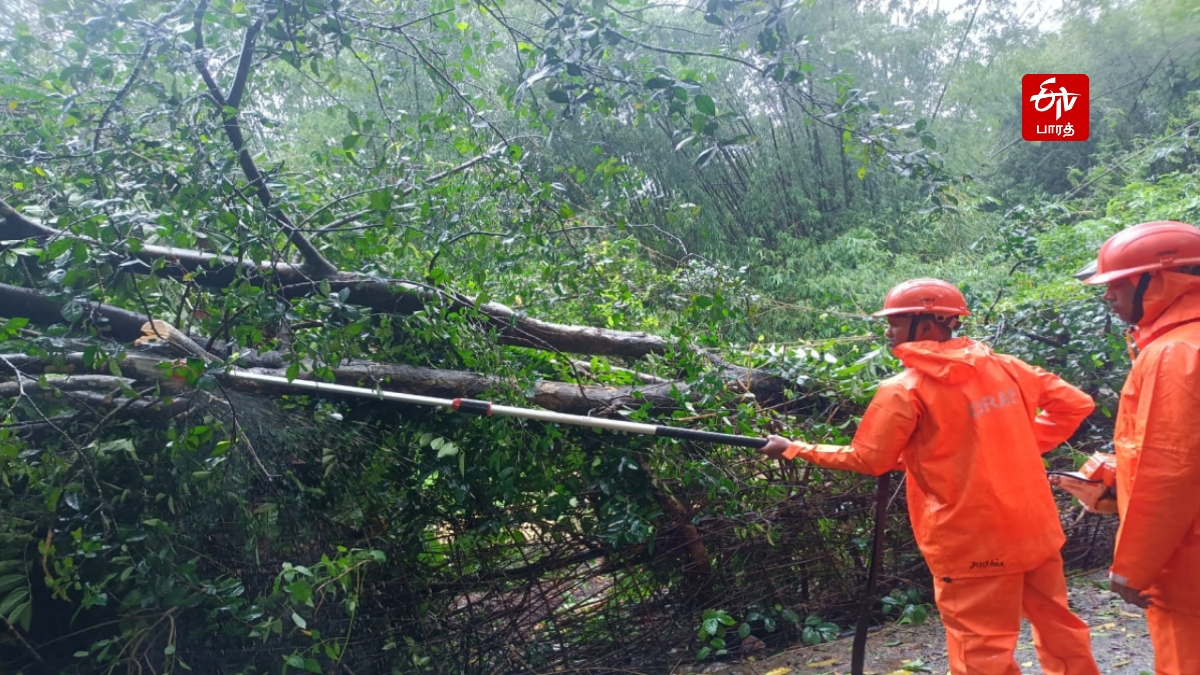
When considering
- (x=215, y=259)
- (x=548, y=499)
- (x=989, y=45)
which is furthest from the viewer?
(x=989, y=45)

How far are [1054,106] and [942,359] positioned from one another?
8687 mm

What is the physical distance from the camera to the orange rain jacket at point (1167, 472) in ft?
6.90

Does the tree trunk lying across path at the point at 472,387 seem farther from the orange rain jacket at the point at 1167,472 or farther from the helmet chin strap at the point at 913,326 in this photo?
the orange rain jacket at the point at 1167,472

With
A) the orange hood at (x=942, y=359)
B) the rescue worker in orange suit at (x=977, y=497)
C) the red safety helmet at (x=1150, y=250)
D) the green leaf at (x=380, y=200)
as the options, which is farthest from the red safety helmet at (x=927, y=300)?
the green leaf at (x=380, y=200)

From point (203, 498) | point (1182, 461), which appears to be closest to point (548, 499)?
point (203, 498)

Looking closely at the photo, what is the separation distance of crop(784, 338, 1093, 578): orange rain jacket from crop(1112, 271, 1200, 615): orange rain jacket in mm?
452

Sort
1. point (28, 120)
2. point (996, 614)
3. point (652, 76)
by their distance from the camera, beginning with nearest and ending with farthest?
point (996, 614), point (652, 76), point (28, 120)

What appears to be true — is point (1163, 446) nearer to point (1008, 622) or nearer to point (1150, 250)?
point (1150, 250)

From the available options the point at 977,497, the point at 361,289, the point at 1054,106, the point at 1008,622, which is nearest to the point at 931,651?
the point at 1008,622

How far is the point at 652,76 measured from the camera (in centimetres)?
297

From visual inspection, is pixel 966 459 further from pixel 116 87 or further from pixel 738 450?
pixel 116 87

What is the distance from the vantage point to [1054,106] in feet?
32.1

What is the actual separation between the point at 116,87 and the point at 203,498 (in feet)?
6.27

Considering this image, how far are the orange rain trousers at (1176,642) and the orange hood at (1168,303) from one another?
2.42ft
